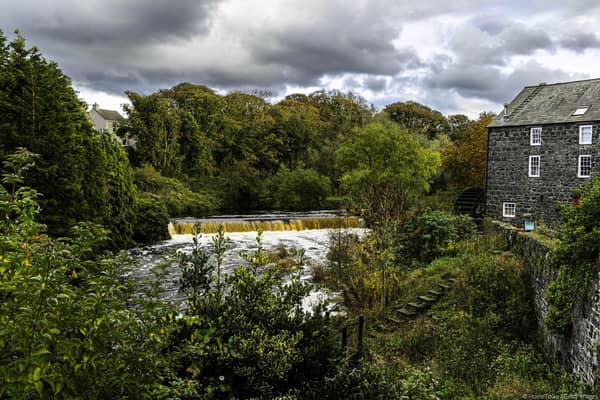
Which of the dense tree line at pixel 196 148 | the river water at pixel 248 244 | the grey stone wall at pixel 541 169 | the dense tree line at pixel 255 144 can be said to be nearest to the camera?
the dense tree line at pixel 196 148

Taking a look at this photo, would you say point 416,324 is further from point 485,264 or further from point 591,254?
point 591,254

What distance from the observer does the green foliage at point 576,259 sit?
6.05m

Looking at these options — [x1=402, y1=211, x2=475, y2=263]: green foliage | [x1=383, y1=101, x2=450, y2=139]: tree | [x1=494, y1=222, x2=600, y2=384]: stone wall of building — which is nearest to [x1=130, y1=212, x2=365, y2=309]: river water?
[x1=402, y1=211, x2=475, y2=263]: green foliage

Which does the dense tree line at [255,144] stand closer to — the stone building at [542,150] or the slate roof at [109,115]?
the stone building at [542,150]

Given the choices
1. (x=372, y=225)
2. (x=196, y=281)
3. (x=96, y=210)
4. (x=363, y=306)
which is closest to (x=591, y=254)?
(x=196, y=281)

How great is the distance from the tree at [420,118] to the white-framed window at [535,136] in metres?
33.9

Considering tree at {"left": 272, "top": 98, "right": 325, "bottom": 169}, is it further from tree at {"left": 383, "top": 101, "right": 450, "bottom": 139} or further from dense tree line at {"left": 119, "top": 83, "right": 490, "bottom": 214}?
tree at {"left": 383, "top": 101, "right": 450, "bottom": 139}

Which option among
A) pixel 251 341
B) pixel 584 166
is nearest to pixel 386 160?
pixel 584 166

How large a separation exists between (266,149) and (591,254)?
42.8 metres

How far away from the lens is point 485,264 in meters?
10.9

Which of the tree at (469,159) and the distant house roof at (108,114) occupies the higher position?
the distant house roof at (108,114)

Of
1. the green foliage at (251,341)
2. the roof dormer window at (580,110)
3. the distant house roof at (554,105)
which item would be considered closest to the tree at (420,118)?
the distant house roof at (554,105)

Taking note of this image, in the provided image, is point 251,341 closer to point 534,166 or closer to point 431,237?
point 431,237

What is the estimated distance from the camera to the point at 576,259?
639cm
